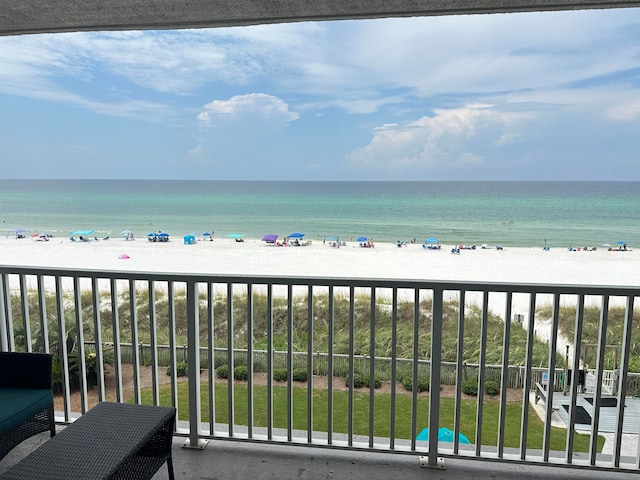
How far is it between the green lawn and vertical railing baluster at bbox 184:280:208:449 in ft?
11.6

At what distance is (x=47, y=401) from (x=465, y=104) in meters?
31.5

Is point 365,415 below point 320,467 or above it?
below

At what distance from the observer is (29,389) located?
2352 mm

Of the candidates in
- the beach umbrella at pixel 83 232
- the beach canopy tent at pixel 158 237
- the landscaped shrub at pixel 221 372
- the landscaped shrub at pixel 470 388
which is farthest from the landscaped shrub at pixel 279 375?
the beach umbrella at pixel 83 232

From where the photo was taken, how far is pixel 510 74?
92.2ft

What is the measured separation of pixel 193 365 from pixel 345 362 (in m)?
5.62

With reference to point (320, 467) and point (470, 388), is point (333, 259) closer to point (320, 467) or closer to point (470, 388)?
point (470, 388)

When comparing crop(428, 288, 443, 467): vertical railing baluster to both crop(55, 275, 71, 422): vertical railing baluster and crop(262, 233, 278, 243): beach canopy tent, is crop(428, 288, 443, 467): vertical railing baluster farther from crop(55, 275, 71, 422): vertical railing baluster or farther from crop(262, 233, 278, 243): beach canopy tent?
crop(262, 233, 278, 243): beach canopy tent

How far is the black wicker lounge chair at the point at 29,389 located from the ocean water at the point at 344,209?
24.0m

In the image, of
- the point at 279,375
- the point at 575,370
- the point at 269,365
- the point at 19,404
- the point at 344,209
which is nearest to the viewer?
the point at 19,404

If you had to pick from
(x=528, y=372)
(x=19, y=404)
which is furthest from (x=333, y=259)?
(x=19, y=404)

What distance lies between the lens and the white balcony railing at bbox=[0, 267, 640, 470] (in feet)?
7.71

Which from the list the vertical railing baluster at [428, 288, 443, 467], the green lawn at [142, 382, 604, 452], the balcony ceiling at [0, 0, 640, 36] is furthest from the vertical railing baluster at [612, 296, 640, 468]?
the green lawn at [142, 382, 604, 452]

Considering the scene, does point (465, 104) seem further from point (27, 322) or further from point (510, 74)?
point (27, 322)
